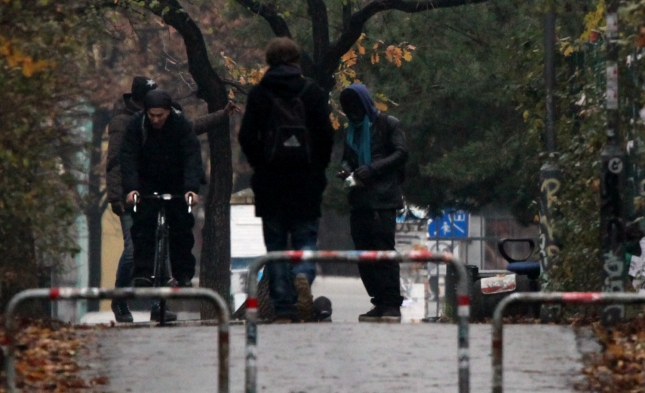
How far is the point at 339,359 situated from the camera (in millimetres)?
9344

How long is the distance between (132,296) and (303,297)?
3.92 m

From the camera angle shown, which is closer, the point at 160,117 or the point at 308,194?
the point at 308,194

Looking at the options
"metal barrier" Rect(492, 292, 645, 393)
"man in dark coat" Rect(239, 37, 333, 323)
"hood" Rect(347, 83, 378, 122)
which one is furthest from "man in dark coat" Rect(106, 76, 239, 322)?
"metal barrier" Rect(492, 292, 645, 393)

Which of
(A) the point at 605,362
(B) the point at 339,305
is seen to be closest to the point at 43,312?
(A) the point at 605,362

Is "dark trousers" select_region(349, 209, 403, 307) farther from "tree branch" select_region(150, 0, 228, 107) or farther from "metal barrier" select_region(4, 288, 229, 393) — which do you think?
"tree branch" select_region(150, 0, 228, 107)

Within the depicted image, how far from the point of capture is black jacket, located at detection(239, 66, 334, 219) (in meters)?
10.3

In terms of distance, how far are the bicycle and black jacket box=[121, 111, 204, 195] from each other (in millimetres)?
160

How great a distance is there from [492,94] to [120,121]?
1349 cm

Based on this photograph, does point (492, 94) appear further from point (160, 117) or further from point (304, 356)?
point (304, 356)

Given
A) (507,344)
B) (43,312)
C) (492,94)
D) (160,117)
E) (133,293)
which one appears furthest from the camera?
(492,94)

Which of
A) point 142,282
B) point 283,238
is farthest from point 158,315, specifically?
point 283,238

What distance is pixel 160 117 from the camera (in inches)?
466

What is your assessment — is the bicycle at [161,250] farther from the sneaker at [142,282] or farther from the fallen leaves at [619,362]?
the fallen leaves at [619,362]

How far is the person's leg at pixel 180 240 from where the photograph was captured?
1216cm
